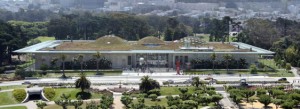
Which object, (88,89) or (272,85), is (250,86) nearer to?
(272,85)

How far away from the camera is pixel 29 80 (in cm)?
8588

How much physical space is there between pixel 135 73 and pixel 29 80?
21.8 meters

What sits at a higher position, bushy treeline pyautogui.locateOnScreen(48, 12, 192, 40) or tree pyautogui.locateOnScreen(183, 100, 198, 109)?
bushy treeline pyautogui.locateOnScreen(48, 12, 192, 40)

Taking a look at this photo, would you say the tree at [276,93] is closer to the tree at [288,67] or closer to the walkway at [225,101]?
the walkway at [225,101]

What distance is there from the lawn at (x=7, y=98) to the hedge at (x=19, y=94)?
0.67 m

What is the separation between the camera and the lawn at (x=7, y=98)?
70.4 metres

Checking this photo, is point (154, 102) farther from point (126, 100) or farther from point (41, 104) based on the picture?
point (41, 104)

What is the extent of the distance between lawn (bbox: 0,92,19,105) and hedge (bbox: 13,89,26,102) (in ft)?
2.19

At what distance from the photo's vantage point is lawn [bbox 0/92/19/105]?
7044cm

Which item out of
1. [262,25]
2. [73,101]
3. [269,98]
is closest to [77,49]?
[73,101]

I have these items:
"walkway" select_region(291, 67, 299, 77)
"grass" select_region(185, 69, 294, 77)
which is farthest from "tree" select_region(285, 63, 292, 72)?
"walkway" select_region(291, 67, 299, 77)

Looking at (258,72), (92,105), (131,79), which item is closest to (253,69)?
(258,72)

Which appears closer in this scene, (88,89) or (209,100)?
(209,100)

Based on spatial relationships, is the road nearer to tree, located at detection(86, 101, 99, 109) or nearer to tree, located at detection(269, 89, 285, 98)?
tree, located at detection(269, 89, 285, 98)
